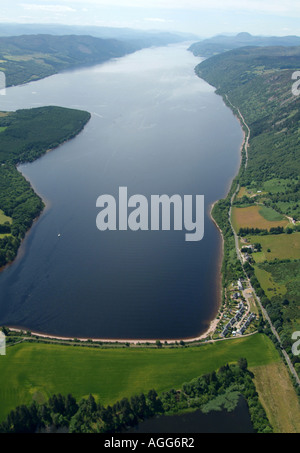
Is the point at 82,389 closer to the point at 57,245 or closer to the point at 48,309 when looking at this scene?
the point at 48,309

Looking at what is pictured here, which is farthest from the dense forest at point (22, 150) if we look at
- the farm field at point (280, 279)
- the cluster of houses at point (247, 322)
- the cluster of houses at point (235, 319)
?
the farm field at point (280, 279)

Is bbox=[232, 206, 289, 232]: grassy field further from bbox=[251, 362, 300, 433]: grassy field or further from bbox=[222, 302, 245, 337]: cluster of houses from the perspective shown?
bbox=[251, 362, 300, 433]: grassy field

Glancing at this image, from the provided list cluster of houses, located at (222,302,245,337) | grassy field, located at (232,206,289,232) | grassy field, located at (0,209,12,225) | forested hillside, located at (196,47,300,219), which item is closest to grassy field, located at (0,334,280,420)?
cluster of houses, located at (222,302,245,337)

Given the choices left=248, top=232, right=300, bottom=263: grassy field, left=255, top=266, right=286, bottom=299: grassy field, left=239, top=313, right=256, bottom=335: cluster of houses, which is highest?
left=248, top=232, right=300, bottom=263: grassy field

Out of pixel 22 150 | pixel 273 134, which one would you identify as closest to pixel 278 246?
pixel 273 134

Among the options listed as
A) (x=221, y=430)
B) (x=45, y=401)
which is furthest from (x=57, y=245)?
(x=221, y=430)

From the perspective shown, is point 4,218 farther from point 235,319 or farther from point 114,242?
point 235,319
